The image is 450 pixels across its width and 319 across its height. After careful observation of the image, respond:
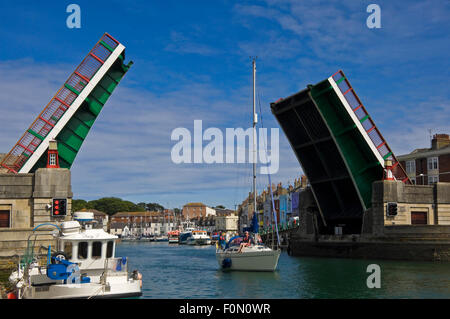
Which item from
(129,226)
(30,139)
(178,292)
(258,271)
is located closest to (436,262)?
(258,271)

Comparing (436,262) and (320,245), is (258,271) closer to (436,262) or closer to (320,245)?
(436,262)

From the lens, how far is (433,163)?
50188mm

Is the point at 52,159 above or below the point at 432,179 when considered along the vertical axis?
below

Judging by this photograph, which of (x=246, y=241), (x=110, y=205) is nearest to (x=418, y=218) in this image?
(x=246, y=241)

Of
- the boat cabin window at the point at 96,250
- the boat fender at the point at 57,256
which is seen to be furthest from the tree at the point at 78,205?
the boat fender at the point at 57,256

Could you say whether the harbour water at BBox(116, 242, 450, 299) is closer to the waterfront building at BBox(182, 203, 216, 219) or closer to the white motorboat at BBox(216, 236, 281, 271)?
the white motorboat at BBox(216, 236, 281, 271)

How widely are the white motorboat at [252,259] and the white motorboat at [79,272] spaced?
1194cm

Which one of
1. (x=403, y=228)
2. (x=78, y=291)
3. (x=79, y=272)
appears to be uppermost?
(x=403, y=228)

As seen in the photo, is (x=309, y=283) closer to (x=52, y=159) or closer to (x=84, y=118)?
(x=52, y=159)

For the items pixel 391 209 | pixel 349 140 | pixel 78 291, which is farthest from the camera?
pixel 391 209

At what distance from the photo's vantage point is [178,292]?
21344 millimetres

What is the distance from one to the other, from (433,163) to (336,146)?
71.7 ft
